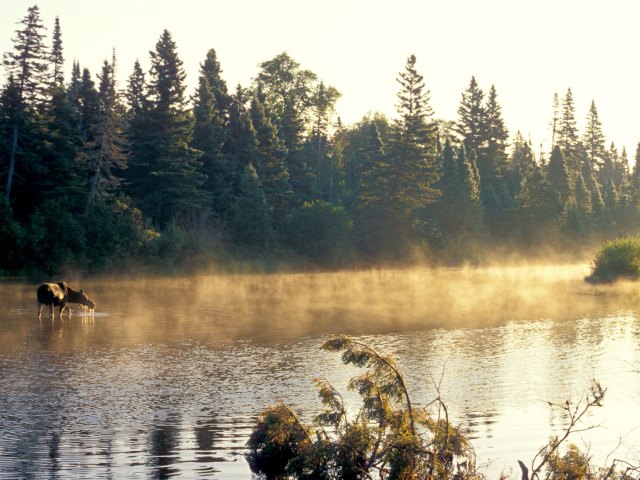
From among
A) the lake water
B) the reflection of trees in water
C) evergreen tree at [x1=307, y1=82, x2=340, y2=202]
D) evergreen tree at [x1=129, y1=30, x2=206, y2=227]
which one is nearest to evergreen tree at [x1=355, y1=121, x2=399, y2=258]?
evergreen tree at [x1=307, y1=82, x2=340, y2=202]

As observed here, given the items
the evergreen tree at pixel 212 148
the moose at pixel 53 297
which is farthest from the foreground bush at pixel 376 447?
the evergreen tree at pixel 212 148

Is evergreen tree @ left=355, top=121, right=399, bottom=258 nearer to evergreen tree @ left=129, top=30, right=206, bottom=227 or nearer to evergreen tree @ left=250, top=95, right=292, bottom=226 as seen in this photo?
evergreen tree @ left=250, top=95, right=292, bottom=226

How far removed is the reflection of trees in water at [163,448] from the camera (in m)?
13.7

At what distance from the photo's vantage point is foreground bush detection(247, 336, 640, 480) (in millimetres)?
11852

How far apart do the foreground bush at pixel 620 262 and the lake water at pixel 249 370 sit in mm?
12887

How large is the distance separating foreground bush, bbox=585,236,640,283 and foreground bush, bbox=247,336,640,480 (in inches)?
2008

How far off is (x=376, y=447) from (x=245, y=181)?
2770 inches

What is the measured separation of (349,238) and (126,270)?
2904 centimetres

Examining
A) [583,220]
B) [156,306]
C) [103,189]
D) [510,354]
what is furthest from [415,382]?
[583,220]

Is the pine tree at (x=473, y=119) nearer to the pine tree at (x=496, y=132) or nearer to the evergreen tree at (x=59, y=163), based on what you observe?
the pine tree at (x=496, y=132)

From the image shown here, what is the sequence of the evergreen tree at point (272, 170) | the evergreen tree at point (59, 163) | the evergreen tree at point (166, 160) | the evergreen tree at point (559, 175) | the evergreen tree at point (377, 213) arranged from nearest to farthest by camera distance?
the evergreen tree at point (59, 163), the evergreen tree at point (166, 160), the evergreen tree at point (272, 170), the evergreen tree at point (377, 213), the evergreen tree at point (559, 175)

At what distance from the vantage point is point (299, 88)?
128 m

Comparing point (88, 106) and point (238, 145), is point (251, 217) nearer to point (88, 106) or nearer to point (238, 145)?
point (238, 145)

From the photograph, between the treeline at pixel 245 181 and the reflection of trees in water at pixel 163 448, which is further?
the treeline at pixel 245 181
